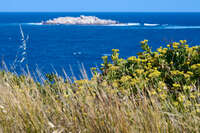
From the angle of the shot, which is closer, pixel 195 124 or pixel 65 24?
pixel 195 124

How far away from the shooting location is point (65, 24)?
146750 mm

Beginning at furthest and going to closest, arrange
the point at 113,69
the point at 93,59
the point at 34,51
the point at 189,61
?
the point at 34,51 → the point at 93,59 → the point at 189,61 → the point at 113,69

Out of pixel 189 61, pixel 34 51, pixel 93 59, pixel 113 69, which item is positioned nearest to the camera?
pixel 113 69

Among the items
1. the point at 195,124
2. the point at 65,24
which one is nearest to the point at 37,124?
the point at 195,124

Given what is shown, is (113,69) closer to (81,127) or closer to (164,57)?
(164,57)

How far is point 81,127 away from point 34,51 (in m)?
62.2

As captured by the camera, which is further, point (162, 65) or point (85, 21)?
point (85, 21)

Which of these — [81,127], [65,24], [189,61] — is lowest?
[65,24]

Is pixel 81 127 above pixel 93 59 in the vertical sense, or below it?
above

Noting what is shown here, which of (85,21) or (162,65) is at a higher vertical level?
(162,65)

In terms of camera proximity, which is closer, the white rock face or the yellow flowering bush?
the yellow flowering bush

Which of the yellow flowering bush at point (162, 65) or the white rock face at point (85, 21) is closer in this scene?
the yellow flowering bush at point (162, 65)

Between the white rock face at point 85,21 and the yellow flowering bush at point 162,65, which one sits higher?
the yellow flowering bush at point 162,65

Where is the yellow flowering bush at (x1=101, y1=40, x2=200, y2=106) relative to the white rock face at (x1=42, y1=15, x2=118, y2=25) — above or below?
above
